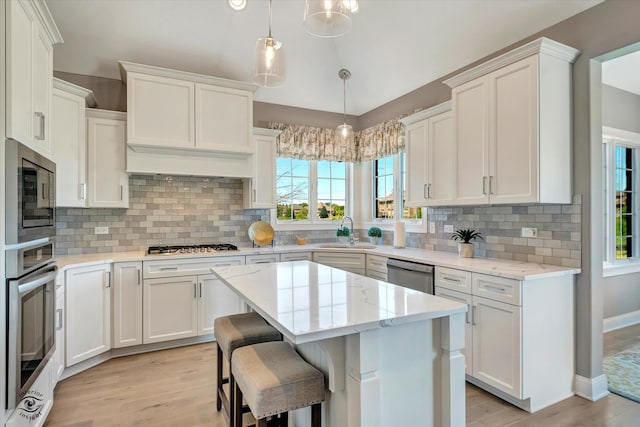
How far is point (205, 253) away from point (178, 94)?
1636 millimetres

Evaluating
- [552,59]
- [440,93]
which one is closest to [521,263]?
[552,59]

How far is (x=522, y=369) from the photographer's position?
235cm

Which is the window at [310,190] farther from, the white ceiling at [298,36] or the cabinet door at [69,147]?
the cabinet door at [69,147]

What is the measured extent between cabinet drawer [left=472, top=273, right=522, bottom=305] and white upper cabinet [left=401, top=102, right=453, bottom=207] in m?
0.89

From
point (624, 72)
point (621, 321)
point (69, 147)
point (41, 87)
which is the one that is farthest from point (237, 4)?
point (621, 321)

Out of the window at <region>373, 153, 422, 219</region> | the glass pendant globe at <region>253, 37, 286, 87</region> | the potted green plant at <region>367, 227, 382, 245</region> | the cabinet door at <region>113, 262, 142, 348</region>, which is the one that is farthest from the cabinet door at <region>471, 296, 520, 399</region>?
the cabinet door at <region>113, 262, 142, 348</region>

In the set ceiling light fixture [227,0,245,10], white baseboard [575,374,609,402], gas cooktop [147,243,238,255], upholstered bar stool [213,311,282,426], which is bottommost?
white baseboard [575,374,609,402]

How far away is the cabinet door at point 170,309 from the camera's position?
343cm

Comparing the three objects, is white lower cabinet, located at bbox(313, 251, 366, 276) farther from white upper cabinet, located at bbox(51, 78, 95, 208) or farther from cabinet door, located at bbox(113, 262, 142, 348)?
white upper cabinet, located at bbox(51, 78, 95, 208)

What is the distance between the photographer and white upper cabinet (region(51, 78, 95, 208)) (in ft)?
10.1

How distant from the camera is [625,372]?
2.95 m

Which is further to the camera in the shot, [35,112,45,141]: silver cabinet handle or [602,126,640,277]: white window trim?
[602,126,640,277]: white window trim

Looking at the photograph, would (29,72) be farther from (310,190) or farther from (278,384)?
(310,190)

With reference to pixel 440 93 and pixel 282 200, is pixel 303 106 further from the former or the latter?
pixel 440 93
